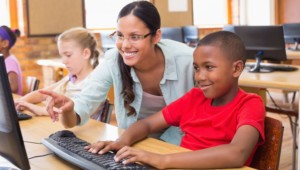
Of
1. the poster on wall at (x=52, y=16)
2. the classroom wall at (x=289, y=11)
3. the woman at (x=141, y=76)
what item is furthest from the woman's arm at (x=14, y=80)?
the classroom wall at (x=289, y=11)

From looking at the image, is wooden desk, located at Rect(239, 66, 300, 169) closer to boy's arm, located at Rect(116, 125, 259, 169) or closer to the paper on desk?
boy's arm, located at Rect(116, 125, 259, 169)

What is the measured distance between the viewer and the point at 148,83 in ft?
5.99

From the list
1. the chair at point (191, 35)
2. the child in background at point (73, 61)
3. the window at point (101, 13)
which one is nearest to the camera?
the child in background at point (73, 61)

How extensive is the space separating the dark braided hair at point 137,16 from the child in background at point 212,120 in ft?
0.87

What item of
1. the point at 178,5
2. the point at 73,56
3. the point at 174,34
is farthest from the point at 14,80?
the point at 178,5

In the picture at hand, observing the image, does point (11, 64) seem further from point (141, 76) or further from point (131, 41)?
point (131, 41)

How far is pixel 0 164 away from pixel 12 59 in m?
1.91

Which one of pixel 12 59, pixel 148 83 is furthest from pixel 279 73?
pixel 12 59

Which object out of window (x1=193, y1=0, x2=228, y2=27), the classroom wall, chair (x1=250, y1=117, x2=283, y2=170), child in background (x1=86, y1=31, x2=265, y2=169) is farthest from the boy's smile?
the classroom wall

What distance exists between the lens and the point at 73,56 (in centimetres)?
229

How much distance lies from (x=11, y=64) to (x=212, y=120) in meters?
1.91

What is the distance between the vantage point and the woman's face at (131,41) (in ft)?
5.30

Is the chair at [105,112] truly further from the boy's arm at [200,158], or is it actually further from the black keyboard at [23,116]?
the boy's arm at [200,158]

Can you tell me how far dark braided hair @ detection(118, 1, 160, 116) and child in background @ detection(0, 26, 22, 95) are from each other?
1.13 meters
